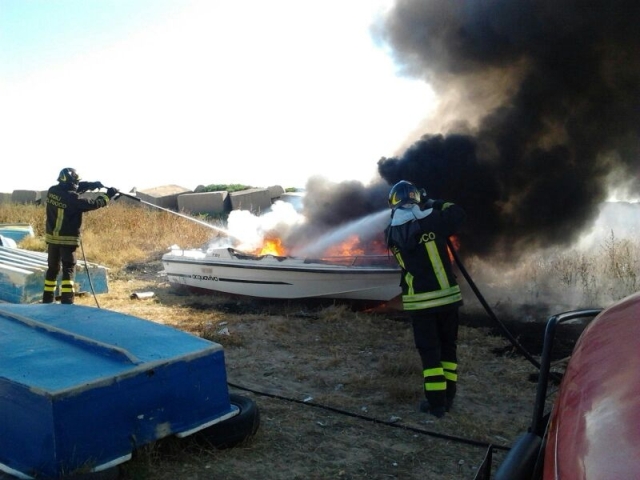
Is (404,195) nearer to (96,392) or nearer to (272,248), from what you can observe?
(96,392)

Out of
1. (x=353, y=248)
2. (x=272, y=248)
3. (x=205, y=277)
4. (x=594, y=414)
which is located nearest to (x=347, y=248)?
(x=353, y=248)

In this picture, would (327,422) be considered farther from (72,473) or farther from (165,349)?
(72,473)

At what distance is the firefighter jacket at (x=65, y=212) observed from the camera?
7.74 metres

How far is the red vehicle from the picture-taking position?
1.36m

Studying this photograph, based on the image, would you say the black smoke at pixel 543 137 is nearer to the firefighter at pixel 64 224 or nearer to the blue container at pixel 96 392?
the firefighter at pixel 64 224

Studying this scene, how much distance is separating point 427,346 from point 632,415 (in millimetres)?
3149

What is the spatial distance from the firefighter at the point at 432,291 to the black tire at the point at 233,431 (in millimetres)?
1425

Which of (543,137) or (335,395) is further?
(543,137)

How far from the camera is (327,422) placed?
14.3 feet

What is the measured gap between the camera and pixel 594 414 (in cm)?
157

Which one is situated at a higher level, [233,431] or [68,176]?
[68,176]

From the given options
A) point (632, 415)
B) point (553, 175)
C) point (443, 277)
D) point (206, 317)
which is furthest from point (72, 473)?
point (553, 175)

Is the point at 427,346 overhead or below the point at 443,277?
below

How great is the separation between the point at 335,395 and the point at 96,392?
2.35 m
